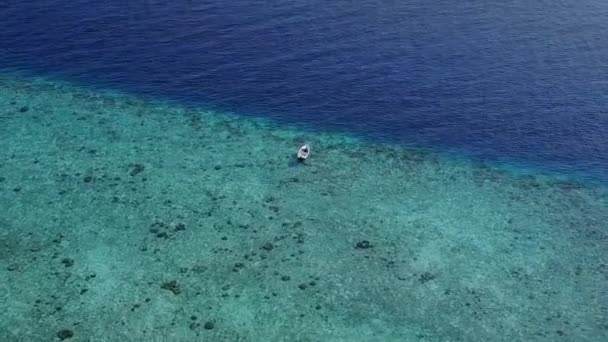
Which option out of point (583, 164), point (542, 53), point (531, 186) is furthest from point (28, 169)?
point (542, 53)

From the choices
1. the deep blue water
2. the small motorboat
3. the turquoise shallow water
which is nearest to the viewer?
the turquoise shallow water

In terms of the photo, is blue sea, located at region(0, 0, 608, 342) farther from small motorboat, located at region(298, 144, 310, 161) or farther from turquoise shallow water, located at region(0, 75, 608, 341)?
small motorboat, located at region(298, 144, 310, 161)

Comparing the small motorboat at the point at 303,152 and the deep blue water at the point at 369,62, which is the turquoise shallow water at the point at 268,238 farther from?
the deep blue water at the point at 369,62

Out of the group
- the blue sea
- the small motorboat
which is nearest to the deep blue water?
the blue sea

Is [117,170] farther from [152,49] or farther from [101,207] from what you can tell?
[152,49]

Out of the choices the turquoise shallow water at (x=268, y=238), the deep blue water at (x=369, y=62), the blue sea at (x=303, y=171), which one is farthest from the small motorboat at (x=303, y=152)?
the deep blue water at (x=369, y=62)

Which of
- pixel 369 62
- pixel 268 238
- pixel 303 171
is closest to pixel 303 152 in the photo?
pixel 303 171

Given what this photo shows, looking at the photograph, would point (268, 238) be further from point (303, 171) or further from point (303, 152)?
point (303, 152)
